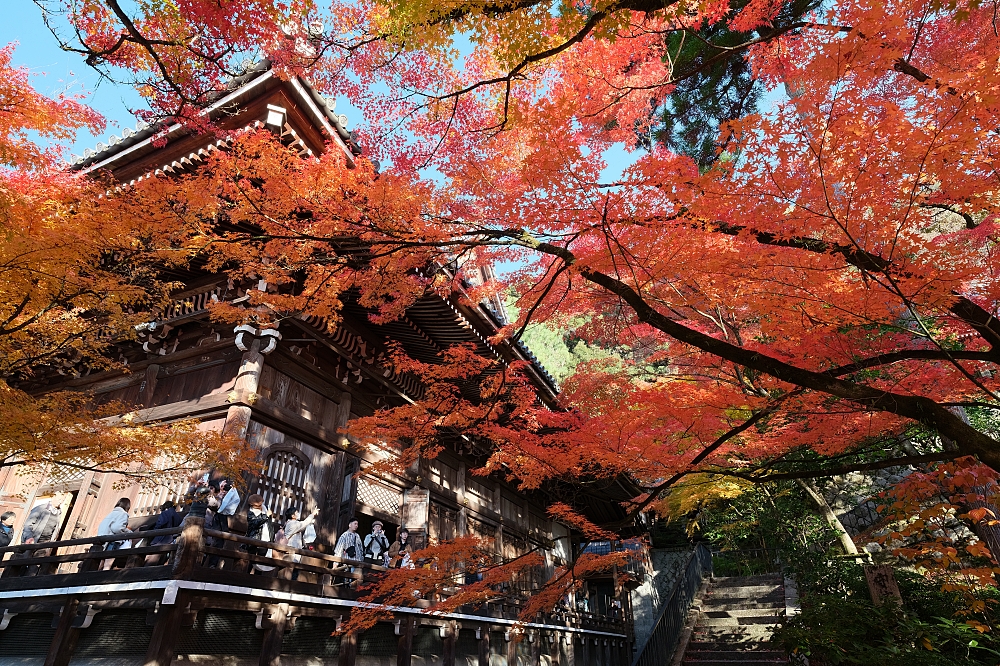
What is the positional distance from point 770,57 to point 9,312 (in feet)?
37.0

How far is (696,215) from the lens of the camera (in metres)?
4.97

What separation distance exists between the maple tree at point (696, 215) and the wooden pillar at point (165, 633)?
149 inches

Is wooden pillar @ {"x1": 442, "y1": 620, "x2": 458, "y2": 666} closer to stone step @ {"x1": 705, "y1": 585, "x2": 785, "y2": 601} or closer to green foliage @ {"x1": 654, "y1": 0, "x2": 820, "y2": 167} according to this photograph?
stone step @ {"x1": 705, "y1": 585, "x2": 785, "y2": 601}

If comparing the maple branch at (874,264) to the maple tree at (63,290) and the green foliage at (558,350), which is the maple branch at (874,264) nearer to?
the maple tree at (63,290)

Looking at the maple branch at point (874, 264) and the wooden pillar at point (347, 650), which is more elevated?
the maple branch at point (874, 264)

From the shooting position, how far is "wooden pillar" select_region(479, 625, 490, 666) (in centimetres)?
963

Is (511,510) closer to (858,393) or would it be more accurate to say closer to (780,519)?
(780,519)

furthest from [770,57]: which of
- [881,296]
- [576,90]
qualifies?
[881,296]

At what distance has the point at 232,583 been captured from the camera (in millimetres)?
5863

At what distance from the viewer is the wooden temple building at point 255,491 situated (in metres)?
5.76

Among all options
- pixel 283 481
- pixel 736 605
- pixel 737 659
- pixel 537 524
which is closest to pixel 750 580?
pixel 736 605

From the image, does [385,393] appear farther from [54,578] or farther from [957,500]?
[957,500]

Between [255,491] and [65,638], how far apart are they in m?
2.43

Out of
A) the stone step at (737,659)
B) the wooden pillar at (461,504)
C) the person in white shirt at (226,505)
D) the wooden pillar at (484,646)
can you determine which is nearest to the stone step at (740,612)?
the stone step at (737,659)
